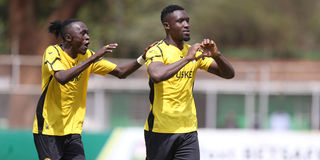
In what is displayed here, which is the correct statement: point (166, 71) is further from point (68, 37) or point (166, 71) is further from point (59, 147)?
point (59, 147)

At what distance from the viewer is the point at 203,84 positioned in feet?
55.8

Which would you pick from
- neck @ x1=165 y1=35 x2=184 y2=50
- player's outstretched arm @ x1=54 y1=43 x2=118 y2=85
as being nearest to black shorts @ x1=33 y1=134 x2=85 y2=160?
player's outstretched arm @ x1=54 y1=43 x2=118 y2=85

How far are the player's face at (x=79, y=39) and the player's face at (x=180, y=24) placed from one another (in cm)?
89

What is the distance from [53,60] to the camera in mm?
4621

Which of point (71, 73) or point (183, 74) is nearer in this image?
point (71, 73)

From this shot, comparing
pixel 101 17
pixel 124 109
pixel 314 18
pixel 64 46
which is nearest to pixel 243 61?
pixel 101 17

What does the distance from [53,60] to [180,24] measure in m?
1.27

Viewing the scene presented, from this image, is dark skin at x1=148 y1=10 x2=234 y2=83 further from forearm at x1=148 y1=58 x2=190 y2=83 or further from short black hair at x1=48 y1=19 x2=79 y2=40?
short black hair at x1=48 y1=19 x2=79 y2=40

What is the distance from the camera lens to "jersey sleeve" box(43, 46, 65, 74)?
4.55 m

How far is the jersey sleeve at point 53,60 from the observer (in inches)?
179

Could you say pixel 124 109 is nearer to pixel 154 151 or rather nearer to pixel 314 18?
pixel 154 151

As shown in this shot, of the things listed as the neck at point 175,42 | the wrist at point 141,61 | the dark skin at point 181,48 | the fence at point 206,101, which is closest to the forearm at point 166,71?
the dark skin at point 181,48

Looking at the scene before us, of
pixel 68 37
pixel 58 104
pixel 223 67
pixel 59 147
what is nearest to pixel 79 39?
pixel 68 37

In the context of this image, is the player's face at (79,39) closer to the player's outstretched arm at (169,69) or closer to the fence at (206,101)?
the player's outstretched arm at (169,69)
